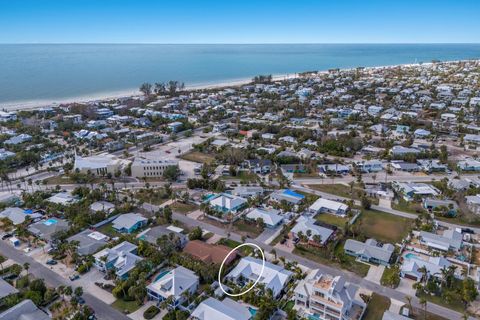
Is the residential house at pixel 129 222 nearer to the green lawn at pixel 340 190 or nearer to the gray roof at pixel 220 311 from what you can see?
the gray roof at pixel 220 311

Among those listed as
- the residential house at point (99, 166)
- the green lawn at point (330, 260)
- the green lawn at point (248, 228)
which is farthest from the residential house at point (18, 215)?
the green lawn at point (330, 260)

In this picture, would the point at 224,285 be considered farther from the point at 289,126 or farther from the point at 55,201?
the point at 289,126

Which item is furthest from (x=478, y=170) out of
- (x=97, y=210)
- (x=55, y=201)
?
(x=55, y=201)

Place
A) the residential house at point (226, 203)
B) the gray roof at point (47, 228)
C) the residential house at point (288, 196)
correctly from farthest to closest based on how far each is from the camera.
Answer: the residential house at point (288, 196) → the residential house at point (226, 203) → the gray roof at point (47, 228)

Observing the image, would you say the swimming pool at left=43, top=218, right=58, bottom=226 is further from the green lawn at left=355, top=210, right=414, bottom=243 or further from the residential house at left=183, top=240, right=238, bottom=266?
the green lawn at left=355, top=210, right=414, bottom=243

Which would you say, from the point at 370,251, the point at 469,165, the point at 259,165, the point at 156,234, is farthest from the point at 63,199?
the point at 469,165

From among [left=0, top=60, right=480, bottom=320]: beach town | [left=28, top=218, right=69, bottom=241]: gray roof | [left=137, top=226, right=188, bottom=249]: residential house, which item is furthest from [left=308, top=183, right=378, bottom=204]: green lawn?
[left=28, top=218, right=69, bottom=241]: gray roof
